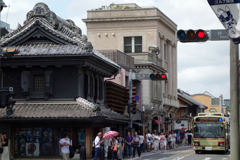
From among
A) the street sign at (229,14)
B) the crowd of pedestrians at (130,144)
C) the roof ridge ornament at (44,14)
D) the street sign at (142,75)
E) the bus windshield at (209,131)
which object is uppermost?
the roof ridge ornament at (44,14)

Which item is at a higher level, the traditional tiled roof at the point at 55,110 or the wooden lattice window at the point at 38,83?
the wooden lattice window at the point at 38,83

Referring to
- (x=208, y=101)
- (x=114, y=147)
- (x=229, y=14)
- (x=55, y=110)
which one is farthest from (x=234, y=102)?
(x=208, y=101)

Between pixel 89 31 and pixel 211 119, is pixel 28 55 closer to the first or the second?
pixel 211 119

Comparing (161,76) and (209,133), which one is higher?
(161,76)

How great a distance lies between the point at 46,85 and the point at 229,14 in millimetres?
22428

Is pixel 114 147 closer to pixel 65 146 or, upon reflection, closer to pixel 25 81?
pixel 65 146

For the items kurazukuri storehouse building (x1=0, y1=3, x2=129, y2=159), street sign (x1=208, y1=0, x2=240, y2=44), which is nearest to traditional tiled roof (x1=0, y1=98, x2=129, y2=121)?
kurazukuri storehouse building (x1=0, y1=3, x2=129, y2=159)

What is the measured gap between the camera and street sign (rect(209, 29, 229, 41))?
37.7 feet

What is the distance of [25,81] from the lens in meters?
A: 28.8

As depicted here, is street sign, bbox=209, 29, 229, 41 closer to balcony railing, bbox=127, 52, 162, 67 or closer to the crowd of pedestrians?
the crowd of pedestrians

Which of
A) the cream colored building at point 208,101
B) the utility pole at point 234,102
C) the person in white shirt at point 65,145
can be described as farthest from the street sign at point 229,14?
the cream colored building at point 208,101

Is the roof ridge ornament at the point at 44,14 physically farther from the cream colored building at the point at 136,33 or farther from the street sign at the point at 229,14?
the cream colored building at the point at 136,33

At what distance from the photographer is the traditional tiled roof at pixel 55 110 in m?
25.9

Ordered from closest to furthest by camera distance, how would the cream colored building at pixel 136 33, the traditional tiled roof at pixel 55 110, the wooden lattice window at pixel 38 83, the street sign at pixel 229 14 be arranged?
1. the street sign at pixel 229 14
2. the traditional tiled roof at pixel 55 110
3. the wooden lattice window at pixel 38 83
4. the cream colored building at pixel 136 33
